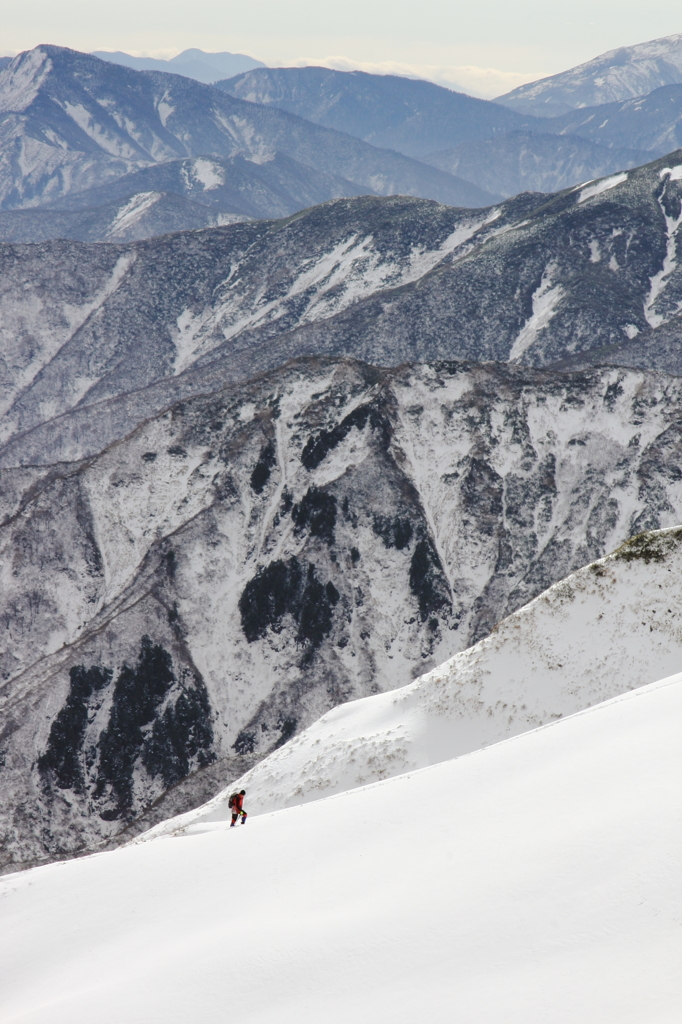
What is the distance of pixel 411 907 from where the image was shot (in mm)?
19844

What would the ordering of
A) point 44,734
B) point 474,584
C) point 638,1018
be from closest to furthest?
1. point 638,1018
2. point 44,734
3. point 474,584

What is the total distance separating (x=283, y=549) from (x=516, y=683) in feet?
142

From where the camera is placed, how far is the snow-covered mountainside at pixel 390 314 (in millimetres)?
155875

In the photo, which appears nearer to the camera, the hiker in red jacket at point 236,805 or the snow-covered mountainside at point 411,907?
the snow-covered mountainside at point 411,907

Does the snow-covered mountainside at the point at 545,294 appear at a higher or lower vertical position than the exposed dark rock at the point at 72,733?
higher

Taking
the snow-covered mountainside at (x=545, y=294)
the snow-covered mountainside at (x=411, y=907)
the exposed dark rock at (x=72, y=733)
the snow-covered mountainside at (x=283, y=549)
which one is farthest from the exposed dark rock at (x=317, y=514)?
the snow-covered mountainside at (x=545, y=294)

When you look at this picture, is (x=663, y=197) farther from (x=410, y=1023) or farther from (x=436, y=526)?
(x=410, y=1023)

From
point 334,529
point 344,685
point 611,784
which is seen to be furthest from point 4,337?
point 611,784

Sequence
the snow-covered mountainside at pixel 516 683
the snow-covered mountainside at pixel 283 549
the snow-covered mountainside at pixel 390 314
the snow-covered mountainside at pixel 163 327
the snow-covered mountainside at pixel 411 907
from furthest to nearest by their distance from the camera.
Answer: the snow-covered mountainside at pixel 163 327 < the snow-covered mountainside at pixel 390 314 < the snow-covered mountainside at pixel 283 549 < the snow-covered mountainside at pixel 516 683 < the snow-covered mountainside at pixel 411 907

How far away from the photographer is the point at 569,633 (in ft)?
142

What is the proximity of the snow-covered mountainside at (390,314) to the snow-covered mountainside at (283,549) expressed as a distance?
2332 inches

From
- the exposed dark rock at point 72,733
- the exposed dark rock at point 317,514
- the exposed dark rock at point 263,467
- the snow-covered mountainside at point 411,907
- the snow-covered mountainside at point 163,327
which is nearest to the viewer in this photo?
the snow-covered mountainside at point 411,907

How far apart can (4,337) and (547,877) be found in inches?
7912

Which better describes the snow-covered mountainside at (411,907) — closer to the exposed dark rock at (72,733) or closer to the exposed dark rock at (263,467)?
the exposed dark rock at (72,733)
